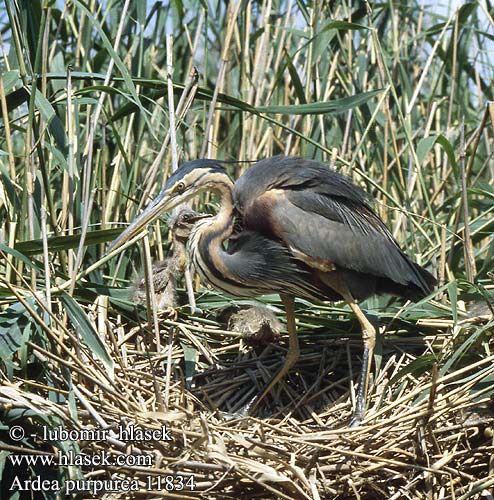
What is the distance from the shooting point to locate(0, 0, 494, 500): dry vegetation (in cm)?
321

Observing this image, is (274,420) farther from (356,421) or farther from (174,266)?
(174,266)

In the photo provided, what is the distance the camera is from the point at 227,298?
428cm

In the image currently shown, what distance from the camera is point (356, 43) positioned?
505cm

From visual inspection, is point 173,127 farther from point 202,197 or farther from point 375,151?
point 375,151

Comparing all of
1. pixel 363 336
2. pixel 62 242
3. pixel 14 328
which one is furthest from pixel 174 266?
pixel 14 328

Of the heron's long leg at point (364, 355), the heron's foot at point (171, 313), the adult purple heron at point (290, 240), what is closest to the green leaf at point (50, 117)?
the adult purple heron at point (290, 240)

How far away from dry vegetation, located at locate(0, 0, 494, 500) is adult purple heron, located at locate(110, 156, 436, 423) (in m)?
0.15

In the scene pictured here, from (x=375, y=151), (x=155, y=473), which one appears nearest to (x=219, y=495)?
(x=155, y=473)

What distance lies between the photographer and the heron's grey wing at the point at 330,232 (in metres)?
3.87

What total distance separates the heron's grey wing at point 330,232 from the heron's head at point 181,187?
0.70 ft

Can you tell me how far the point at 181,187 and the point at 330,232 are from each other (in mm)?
665

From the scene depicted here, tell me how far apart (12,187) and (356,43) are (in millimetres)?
2239

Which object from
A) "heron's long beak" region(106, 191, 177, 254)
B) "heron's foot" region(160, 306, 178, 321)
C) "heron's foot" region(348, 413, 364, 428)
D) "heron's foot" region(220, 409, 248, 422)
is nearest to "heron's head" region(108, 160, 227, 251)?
"heron's long beak" region(106, 191, 177, 254)

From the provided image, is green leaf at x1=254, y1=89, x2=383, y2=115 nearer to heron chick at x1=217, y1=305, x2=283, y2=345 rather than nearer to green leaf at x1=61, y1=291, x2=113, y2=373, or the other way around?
heron chick at x1=217, y1=305, x2=283, y2=345
